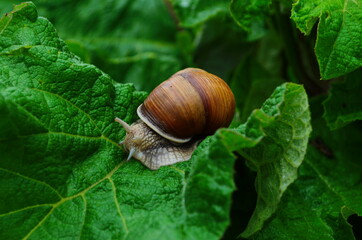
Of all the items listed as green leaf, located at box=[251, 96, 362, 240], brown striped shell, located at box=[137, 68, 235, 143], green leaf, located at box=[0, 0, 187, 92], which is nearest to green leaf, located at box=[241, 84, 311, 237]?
green leaf, located at box=[251, 96, 362, 240]

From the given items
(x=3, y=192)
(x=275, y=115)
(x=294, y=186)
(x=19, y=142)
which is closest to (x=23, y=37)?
(x=19, y=142)

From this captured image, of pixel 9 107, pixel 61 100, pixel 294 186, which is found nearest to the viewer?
pixel 9 107

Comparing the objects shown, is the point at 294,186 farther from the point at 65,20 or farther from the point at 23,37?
the point at 65,20

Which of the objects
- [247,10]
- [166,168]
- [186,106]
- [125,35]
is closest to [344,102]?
[247,10]

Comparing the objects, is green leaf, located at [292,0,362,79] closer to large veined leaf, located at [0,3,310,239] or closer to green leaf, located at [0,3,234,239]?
large veined leaf, located at [0,3,310,239]

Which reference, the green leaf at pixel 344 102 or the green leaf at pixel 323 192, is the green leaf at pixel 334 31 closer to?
the green leaf at pixel 344 102

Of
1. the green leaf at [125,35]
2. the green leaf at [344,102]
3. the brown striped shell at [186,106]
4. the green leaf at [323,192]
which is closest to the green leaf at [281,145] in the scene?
the green leaf at [323,192]
